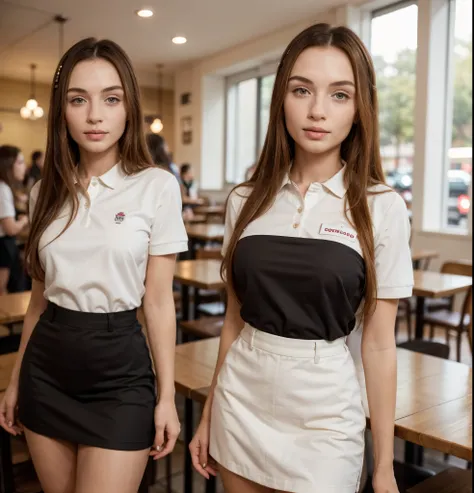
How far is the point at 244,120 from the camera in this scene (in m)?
10.0

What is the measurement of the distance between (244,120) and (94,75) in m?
8.87

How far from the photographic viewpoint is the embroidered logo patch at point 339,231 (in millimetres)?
1198

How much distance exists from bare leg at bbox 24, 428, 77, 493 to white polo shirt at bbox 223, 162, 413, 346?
0.53 metres

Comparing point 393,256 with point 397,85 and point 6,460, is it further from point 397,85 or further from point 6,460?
point 397,85

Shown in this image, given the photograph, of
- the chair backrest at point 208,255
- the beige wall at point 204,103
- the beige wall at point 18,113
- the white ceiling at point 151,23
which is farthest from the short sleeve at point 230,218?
the beige wall at point 18,113

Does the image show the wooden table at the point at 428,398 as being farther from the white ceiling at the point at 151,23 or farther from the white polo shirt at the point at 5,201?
the white ceiling at the point at 151,23

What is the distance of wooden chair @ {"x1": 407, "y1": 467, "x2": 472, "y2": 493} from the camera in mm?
1588

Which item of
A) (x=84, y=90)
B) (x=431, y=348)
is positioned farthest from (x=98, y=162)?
(x=431, y=348)

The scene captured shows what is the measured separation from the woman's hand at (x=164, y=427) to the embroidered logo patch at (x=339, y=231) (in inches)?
21.0

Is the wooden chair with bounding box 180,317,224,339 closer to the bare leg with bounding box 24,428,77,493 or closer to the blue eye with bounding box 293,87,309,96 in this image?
the bare leg with bounding box 24,428,77,493

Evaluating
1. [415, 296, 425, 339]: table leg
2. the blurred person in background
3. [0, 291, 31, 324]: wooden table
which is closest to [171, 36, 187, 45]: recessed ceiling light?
the blurred person in background

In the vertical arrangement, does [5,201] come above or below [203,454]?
above

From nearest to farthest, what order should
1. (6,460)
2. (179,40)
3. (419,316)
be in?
(6,460)
(419,316)
(179,40)

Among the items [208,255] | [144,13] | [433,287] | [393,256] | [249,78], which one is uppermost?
[144,13]
